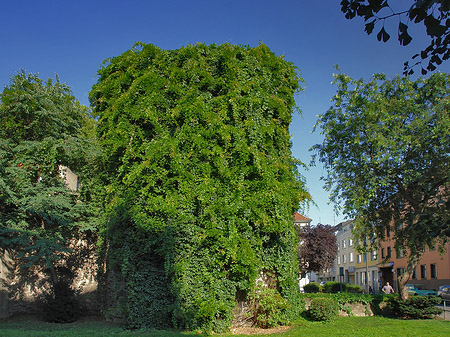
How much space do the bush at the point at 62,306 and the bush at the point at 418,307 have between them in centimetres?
1374

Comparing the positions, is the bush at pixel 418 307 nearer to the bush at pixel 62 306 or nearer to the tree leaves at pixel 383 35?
the bush at pixel 62 306

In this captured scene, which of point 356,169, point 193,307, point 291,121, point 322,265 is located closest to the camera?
point 193,307

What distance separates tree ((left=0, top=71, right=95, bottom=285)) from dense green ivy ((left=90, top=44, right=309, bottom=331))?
2505mm

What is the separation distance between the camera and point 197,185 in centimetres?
1271

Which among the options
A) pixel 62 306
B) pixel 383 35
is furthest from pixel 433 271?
pixel 383 35

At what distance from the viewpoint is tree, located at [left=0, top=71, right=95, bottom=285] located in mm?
14742

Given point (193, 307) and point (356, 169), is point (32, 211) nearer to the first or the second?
point (193, 307)

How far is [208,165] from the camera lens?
12.8 metres

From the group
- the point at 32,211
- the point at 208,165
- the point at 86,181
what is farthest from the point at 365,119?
the point at 32,211

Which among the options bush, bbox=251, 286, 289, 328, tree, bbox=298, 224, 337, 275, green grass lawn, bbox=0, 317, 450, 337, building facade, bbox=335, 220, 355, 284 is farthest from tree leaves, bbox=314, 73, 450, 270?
building facade, bbox=335, 220, 355, 284

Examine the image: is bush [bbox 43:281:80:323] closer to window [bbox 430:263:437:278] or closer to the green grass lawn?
the green grass lawn

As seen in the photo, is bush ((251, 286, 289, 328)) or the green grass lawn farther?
bush ((251, 286, 289, 328))

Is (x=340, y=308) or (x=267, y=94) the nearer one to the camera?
(x=267, y=94)

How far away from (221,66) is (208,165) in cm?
392
